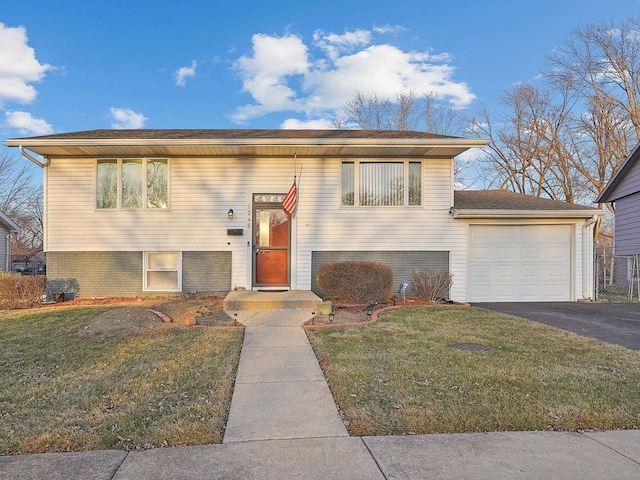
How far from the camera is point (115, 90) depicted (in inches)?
574

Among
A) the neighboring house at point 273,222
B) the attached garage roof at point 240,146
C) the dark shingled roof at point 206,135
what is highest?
the dark shingled roof at point 206,135

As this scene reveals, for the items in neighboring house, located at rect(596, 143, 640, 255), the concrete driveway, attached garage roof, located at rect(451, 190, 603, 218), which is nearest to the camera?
the concrete driveway

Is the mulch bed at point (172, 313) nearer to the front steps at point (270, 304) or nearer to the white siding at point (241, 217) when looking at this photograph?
the front steps at point (270, 304)

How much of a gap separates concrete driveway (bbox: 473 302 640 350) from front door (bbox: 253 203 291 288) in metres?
4.96

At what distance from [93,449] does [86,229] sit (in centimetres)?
831

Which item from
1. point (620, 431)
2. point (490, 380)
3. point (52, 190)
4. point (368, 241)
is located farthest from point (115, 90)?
point (620, 431)

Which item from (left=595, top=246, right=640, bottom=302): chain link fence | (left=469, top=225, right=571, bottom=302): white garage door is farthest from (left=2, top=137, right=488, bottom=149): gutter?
(left=595, top=246, right=640, bottom=302): chain link fence

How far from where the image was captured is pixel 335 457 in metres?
2.37

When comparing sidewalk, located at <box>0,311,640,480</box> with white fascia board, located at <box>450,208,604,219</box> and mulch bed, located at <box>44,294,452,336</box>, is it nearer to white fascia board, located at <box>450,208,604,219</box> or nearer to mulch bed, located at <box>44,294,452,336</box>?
mulch bed, located at <box>44,294,452,336</box>

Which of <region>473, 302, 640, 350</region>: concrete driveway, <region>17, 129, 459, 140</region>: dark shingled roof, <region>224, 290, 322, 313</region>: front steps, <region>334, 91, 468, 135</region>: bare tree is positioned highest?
<region>334, 91, 468, 135</region>: bare tree

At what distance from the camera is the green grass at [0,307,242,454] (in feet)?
8.58

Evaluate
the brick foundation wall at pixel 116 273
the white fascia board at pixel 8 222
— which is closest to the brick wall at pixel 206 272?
the brick foundation wall at pixel 116 273

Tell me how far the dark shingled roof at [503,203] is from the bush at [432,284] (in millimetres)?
1805

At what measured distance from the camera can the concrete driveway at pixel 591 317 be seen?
235 inches
